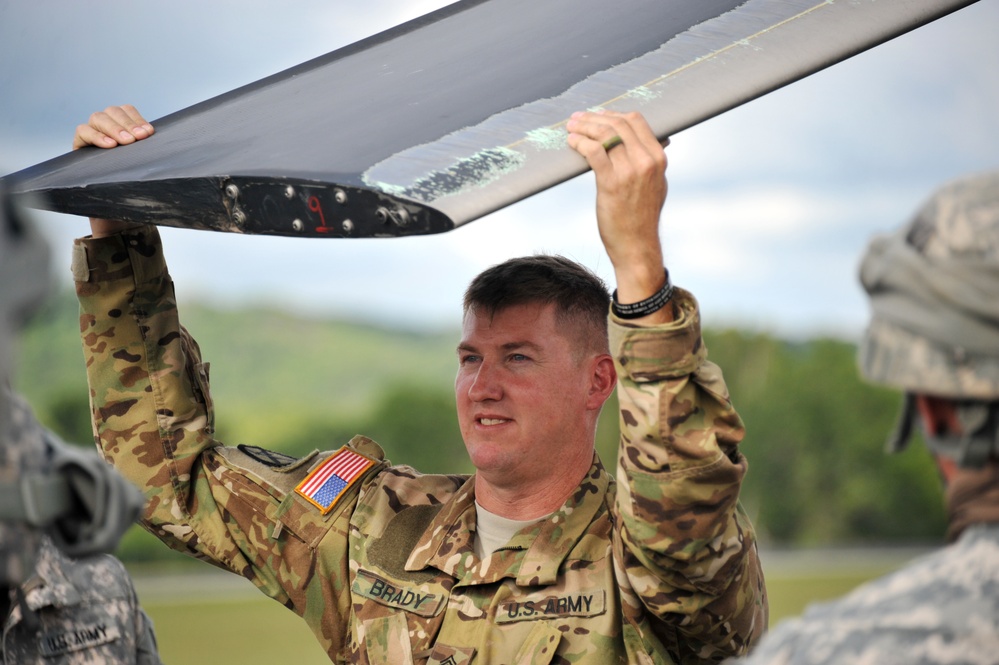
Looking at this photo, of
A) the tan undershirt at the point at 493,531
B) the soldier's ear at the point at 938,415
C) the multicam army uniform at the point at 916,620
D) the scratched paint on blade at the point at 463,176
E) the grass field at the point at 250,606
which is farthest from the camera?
the grass field at the point at 250,606

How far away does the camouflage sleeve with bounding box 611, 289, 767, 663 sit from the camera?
2.56m

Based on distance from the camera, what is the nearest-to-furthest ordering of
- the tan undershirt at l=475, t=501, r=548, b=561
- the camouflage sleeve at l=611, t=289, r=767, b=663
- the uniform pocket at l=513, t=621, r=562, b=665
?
the camouflage sleeve at l=611, t=289, r=767, b=663 < the uniform pocket at l=513, t=621, r=562, b=665 < the tan undershirt at l=475, t=501, r=548, b=561

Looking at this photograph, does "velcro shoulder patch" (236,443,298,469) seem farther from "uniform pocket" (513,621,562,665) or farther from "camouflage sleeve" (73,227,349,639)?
"uniform pocket" (513,621,562,665)

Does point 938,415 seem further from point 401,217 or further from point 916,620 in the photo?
point 401,217

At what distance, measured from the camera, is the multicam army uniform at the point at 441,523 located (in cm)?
261

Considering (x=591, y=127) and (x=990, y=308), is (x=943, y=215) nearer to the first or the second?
(x=990, y=308)

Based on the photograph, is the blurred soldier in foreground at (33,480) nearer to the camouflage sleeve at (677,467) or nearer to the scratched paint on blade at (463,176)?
the scratched paint on blade at (463,176)

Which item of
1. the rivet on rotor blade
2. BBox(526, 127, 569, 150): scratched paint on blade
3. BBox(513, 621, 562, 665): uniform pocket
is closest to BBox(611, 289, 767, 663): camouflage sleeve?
BBox(513, 621, 562, 665): uniform pocket

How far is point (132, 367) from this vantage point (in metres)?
3.48

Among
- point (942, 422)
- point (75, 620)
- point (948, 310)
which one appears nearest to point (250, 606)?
point (75, 620)

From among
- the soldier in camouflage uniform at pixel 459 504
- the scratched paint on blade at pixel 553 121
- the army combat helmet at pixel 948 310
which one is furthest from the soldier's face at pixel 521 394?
the army combat helmet at pixel 948 310

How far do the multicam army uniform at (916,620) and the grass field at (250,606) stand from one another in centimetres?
1419

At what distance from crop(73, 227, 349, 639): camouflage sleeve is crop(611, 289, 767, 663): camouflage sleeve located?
41.3 inches

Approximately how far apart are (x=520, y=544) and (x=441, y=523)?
0.29 metres
